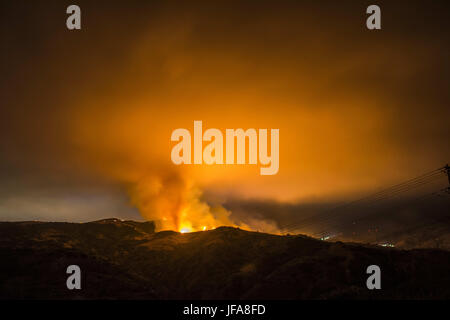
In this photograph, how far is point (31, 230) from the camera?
84500mm

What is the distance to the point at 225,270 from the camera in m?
59.2

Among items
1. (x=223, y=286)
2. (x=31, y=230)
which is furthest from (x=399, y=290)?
(x=31, y=230)

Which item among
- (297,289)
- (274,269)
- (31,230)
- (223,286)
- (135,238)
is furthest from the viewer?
(135,238)

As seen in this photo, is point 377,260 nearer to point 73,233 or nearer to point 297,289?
point 297,289

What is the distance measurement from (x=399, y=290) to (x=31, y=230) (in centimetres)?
8709

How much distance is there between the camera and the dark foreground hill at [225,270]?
44938 mm

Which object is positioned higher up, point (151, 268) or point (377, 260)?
point (377, 260)

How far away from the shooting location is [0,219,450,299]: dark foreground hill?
44.9 meters

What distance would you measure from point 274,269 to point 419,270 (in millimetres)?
22699

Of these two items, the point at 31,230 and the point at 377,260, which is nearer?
the point at 377,260
